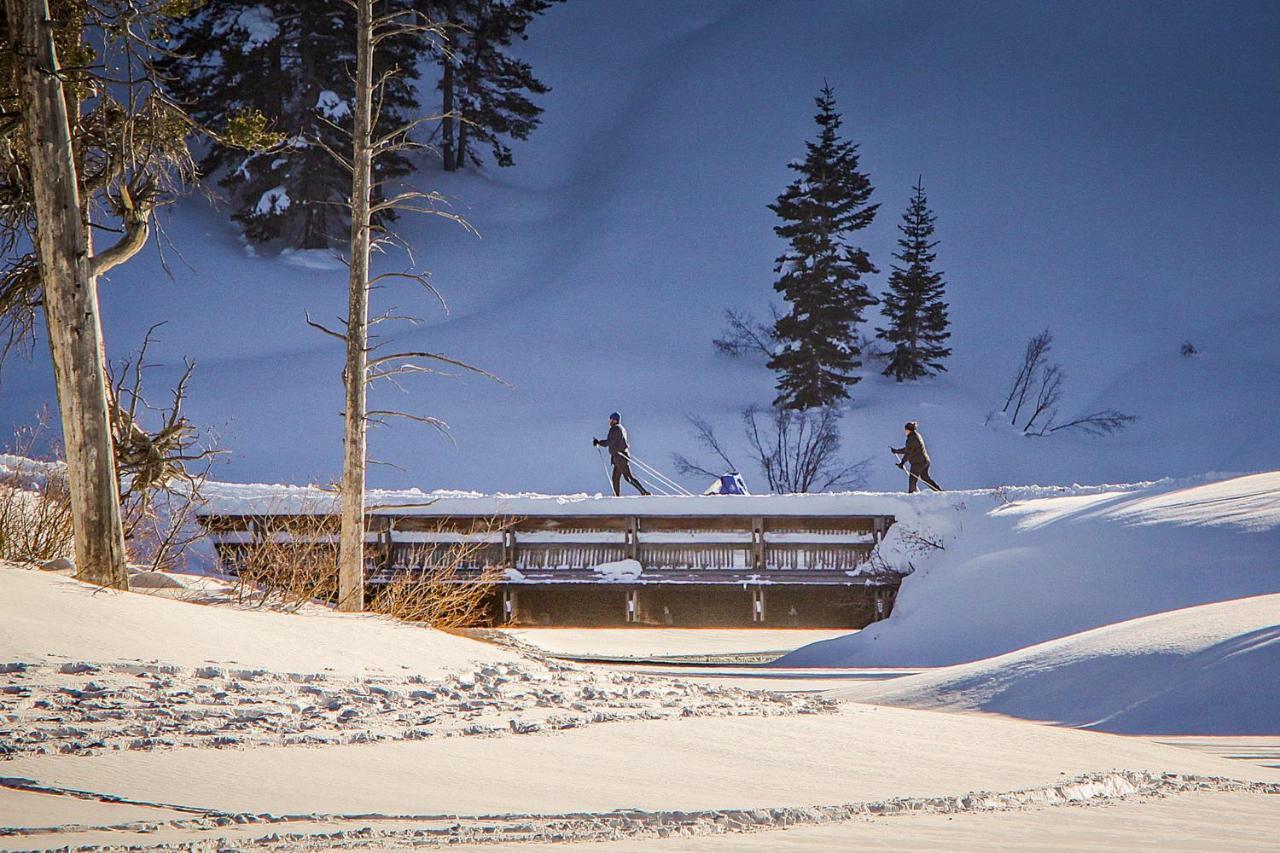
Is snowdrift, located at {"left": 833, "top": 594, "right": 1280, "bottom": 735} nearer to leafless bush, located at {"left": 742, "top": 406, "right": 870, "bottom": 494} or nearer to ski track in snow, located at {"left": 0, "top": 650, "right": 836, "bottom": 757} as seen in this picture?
ski track in snow, located at {"left": 0, "top": 650, "right": 836, "bottom": 757}

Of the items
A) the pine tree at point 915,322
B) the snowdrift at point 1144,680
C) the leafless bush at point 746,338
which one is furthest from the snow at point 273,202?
the snowdrift at point 1144,680

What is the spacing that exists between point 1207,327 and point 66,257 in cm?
6154

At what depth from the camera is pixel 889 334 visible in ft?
177

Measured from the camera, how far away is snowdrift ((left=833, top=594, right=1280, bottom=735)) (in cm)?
971

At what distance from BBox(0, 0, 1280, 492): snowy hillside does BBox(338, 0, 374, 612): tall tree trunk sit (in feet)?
70.2

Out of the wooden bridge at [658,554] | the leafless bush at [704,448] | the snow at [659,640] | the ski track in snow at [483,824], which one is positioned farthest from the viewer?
the leafless bush at [704,448]

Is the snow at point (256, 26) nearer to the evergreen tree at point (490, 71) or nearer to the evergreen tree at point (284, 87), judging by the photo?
the evergreen tree at point (284, 87)

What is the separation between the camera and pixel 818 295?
50188 mm

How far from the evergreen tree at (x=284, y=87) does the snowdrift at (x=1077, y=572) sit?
39149 mm

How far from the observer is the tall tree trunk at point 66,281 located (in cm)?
1065

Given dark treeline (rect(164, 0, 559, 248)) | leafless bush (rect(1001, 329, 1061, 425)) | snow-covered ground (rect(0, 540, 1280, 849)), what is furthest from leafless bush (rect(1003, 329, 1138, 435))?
snow-covered ground (rect(0, 540, 1280, 849))

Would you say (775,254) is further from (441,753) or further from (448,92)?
(441,753)

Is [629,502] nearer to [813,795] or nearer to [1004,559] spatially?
[1004,559]

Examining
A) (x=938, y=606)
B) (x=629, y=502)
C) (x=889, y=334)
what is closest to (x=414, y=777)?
Answer: (x=938, y=606)
